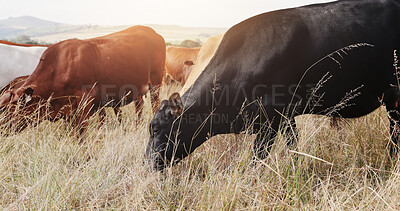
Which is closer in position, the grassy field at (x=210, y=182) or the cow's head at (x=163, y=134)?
the grassy field at (x=210, y=182)

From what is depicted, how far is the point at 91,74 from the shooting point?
16.6 feet

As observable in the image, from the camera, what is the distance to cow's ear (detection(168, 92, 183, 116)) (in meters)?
3.07

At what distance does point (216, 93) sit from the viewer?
3307mm

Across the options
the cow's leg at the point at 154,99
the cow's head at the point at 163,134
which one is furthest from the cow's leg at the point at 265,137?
the cow's leg at the point at 154,99

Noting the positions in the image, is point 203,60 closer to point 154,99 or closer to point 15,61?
point 154,99

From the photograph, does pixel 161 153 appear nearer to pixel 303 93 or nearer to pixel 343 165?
pixel 303 93

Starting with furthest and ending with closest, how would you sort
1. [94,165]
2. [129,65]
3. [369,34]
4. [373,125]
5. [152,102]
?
[152,102] < [129,65] < [373,125] < [369,34] < [94,165]

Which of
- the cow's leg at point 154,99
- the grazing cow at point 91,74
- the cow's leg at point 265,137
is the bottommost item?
the cow's leg at point 154,99

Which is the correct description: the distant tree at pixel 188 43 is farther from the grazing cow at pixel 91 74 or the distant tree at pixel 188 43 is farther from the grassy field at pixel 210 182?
the grassy field at pixel 210 182

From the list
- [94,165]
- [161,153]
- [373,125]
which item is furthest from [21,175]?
[373,125]

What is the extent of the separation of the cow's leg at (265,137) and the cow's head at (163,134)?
0.75 metres

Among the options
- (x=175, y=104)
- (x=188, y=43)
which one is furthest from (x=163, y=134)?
(x=188, y=43)

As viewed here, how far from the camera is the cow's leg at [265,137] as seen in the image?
338cm

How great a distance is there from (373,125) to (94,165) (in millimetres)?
3312
